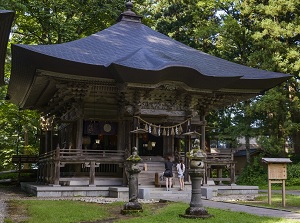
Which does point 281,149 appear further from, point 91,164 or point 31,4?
point 31,4

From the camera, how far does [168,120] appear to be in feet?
62.3

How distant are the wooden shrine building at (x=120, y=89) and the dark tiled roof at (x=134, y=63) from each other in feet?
0.13

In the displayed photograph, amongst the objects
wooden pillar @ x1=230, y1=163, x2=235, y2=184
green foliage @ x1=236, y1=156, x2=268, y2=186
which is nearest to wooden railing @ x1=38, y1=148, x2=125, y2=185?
wooden pillar @ x1=230, y1=163, x2=235, y2=184

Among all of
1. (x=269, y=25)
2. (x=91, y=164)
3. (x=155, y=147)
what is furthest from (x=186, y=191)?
(x=269, y=25)

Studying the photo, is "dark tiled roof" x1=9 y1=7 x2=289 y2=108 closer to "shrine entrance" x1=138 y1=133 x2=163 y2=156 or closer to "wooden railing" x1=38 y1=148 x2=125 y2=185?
"wooden railing" x1=38 y1=148 x2=125 y2=185

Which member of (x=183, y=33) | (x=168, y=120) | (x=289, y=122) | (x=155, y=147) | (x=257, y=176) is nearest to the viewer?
(x=168, y=120)

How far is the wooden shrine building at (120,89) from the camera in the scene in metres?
15.7

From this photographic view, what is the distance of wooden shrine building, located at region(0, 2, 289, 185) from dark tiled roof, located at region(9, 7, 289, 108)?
0.04m

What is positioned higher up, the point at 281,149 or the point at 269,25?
the point at 269,25

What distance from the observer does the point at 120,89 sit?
1680 cm

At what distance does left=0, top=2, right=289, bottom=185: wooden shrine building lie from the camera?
15719 mm

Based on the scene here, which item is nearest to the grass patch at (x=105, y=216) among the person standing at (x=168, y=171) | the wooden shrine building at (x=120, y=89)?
the person standing at (x=168, y=171)

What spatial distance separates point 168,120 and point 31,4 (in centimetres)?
1288

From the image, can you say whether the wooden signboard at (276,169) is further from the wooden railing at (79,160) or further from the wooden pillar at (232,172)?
the wooden railing at (79,160)
